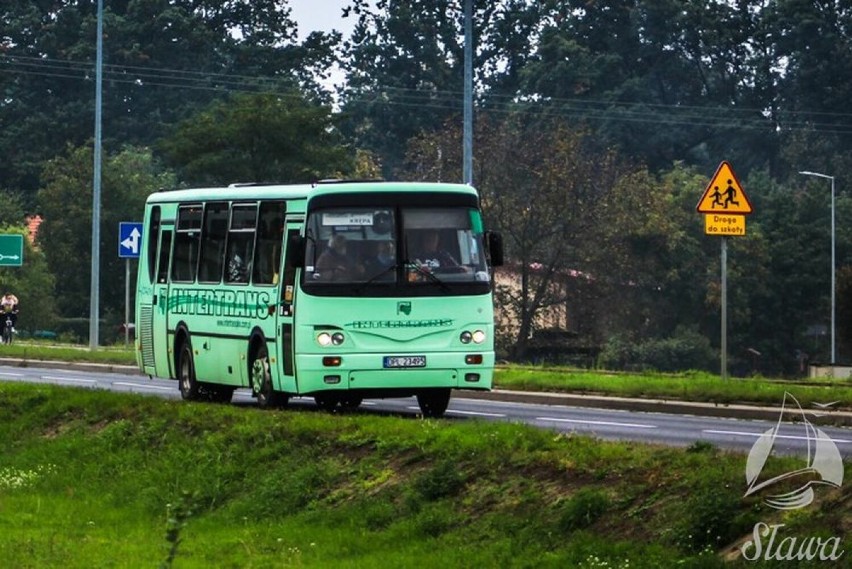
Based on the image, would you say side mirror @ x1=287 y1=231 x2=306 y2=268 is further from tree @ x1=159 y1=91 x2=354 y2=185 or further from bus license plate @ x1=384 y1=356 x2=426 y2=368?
tree @ x1=159 y1=91 x2=354 y2=185

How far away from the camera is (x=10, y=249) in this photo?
2135 inches

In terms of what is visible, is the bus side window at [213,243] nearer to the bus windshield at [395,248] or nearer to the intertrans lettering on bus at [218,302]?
the intertrans lettering on bus at [218,302]

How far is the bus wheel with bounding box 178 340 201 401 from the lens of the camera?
2700 cm

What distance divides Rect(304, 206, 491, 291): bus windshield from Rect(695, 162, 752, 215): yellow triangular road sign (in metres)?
7.03

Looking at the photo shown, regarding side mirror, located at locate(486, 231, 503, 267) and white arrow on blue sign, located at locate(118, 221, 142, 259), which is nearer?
side mirror, located at locate(486, 231, 503, 267)

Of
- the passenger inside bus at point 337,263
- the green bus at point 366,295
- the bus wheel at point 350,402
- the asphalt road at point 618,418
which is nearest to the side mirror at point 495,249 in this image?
the green bus at point 366,295

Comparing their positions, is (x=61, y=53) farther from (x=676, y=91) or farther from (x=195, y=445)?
(x=195, y=445)

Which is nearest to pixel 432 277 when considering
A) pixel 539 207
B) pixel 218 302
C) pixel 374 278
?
pixel 374 278

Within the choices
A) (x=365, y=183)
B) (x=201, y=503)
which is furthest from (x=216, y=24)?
(x=201, y=503)

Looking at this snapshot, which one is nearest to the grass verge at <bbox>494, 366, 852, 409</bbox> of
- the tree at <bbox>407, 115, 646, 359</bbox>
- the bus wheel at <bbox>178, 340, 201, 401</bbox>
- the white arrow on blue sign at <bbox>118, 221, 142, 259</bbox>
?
the bus wheel at <bbox>178, 340, 201, 401</bbox>

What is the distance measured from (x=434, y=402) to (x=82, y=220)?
172 ft

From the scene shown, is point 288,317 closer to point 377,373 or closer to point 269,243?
point 377,373

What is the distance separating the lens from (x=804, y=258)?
90.1 metres
